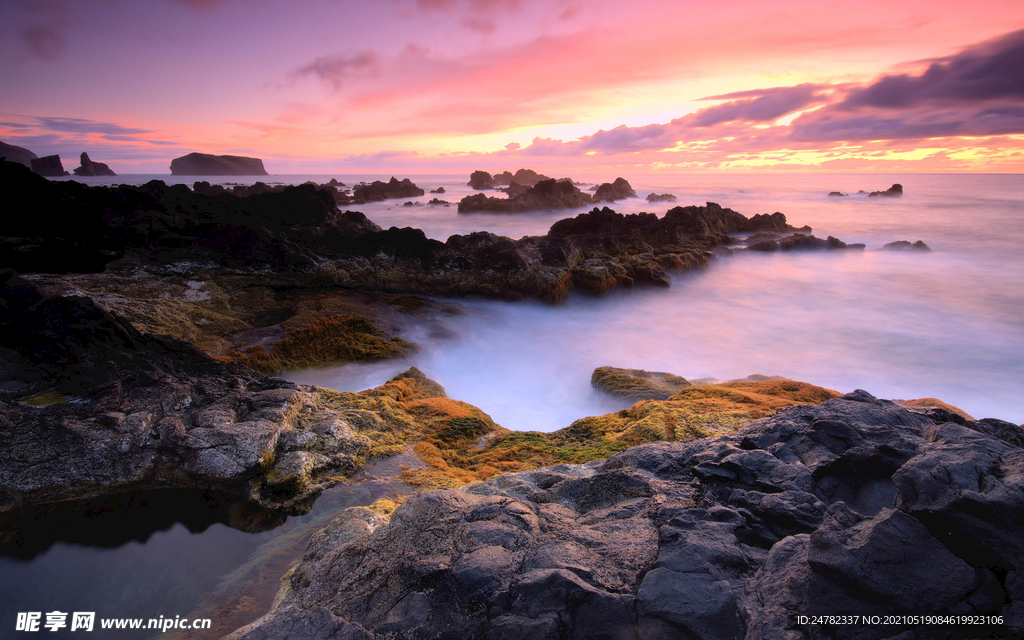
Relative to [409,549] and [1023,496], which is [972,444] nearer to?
[1023,496]

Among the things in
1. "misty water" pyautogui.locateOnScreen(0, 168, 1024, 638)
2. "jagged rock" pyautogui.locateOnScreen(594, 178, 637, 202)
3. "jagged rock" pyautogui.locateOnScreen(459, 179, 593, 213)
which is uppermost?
"jagged rock" pyautogui.locateOnScreen(594, 178, 637, 202)

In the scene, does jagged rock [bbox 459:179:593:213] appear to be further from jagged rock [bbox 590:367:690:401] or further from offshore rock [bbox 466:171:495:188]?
offshore rock [bbox 466:171:495:188]

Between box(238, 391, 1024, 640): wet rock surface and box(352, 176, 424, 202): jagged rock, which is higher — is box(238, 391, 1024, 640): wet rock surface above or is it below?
below

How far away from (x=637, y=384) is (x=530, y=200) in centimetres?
3793

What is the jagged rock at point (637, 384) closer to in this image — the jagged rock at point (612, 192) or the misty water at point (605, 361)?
the misty water at point (605, 361)

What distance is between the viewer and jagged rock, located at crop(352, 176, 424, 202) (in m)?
54.4

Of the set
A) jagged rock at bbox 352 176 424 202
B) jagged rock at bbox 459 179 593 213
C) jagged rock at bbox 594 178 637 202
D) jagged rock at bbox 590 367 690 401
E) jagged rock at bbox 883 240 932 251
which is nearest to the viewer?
jagged rock at bbox 590 367 690 401

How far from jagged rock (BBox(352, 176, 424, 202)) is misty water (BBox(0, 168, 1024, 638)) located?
44015 mm

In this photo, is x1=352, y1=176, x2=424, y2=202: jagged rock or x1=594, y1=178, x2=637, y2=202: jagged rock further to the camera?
x1=594, y1=178, x2=637, y2=202: jagged rock

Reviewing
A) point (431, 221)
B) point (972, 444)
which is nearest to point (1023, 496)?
point (972, 444)

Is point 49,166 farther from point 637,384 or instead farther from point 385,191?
point 637,384

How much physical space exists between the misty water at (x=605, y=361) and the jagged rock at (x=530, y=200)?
79.8 feet

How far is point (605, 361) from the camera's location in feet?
38.3

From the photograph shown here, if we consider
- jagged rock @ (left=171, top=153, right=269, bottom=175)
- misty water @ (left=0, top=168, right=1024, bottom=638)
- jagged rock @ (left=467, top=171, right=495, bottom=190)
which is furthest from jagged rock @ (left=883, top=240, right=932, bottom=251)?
jagged rock @ (left=171, top=153, right=269, bottom=175)
